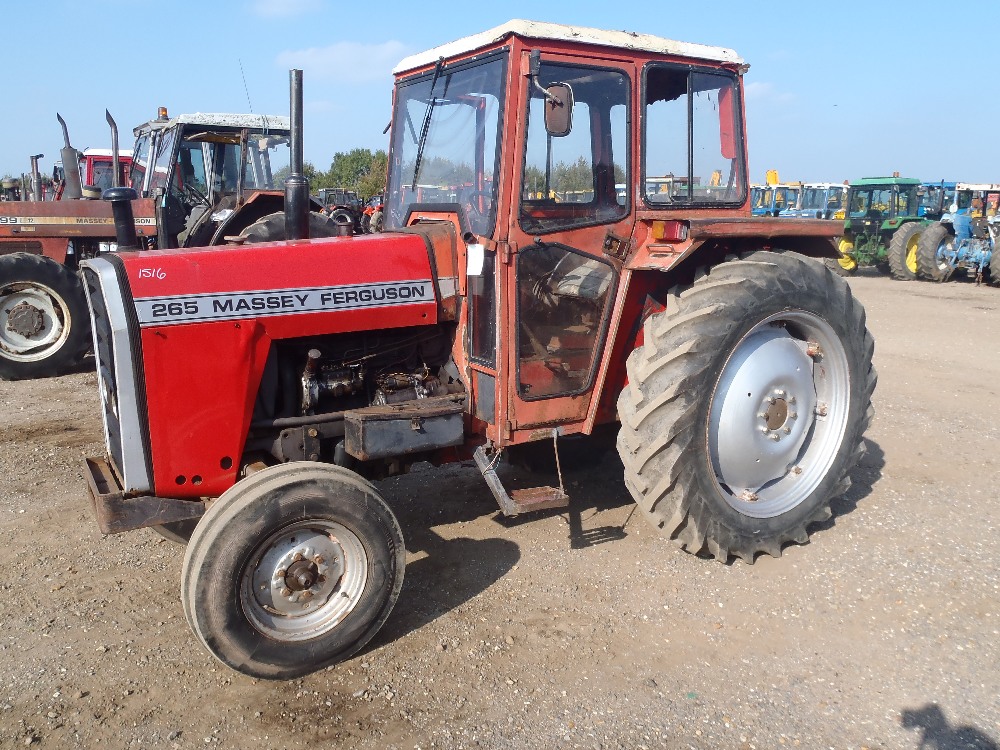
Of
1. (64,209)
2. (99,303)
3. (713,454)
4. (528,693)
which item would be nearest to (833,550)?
(713,454)

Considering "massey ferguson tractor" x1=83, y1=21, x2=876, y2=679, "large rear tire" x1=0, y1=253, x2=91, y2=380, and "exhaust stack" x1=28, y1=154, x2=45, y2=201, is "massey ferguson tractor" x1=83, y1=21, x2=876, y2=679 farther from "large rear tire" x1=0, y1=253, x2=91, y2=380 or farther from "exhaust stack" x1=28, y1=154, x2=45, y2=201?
"exhaust stack" x1=28, y1=154, x2=45, y2=201

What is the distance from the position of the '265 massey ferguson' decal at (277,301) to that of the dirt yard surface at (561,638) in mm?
1280

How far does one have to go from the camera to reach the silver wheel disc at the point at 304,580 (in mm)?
2975

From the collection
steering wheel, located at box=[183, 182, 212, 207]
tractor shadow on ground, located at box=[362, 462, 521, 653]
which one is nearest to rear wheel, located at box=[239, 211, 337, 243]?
steering wheel, located at box=[183, 182, 212, 207]

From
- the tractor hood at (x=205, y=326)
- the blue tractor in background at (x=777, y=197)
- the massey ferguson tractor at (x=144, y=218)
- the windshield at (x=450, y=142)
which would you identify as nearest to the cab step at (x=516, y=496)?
the tractor hood at (x=205, y=326)

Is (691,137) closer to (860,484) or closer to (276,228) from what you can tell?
(860,484)

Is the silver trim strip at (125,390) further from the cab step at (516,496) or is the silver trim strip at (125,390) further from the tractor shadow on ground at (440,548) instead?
the cab step at (516,496)

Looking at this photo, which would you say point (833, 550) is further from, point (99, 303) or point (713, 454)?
point (99, 303)

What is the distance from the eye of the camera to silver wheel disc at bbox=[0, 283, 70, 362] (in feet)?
25.5

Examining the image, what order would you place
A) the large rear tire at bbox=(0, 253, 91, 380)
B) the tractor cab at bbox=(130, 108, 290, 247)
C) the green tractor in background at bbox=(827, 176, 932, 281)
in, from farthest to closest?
the green tractor in background at bbox=(827, 176, 932, 281) → the tractor cab at bbox=(130, 108, 290, 247) → the large rear tire at bbox=(0, 253, 91, 380)

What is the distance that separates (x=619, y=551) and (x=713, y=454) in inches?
26.7

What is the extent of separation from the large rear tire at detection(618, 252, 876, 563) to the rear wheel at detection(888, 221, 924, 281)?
14.7m

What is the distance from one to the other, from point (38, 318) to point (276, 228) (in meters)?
2.50

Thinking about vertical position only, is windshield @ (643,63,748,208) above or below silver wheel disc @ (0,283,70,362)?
above
